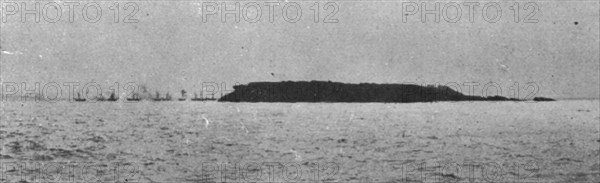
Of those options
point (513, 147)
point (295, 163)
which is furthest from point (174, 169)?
point (513, 147)

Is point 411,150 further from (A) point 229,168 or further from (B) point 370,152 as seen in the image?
(A) point 229,168

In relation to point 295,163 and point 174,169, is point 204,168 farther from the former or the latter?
point 295,163

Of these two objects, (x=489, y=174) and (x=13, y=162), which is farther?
(x=13, y=162)

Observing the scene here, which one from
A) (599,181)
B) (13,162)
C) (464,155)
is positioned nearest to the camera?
(599,181)

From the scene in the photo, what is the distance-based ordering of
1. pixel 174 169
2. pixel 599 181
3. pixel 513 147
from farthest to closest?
pixel 513 147 < pixel 174 169 < pixel 599 181

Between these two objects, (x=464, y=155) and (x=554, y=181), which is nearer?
(x=554, y=181)

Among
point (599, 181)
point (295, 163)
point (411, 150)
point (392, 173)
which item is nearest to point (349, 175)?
point (392, 173)

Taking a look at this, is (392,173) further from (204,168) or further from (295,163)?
(204,168)

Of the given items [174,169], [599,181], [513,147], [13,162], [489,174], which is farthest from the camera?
[513,147]

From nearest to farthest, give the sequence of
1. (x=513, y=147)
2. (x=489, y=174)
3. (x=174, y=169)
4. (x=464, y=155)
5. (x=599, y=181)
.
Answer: (x=599, y=181) → (x=489, y=174) → (x=174, y=169) → (x=464, y=155) → (x=513, y=147)
